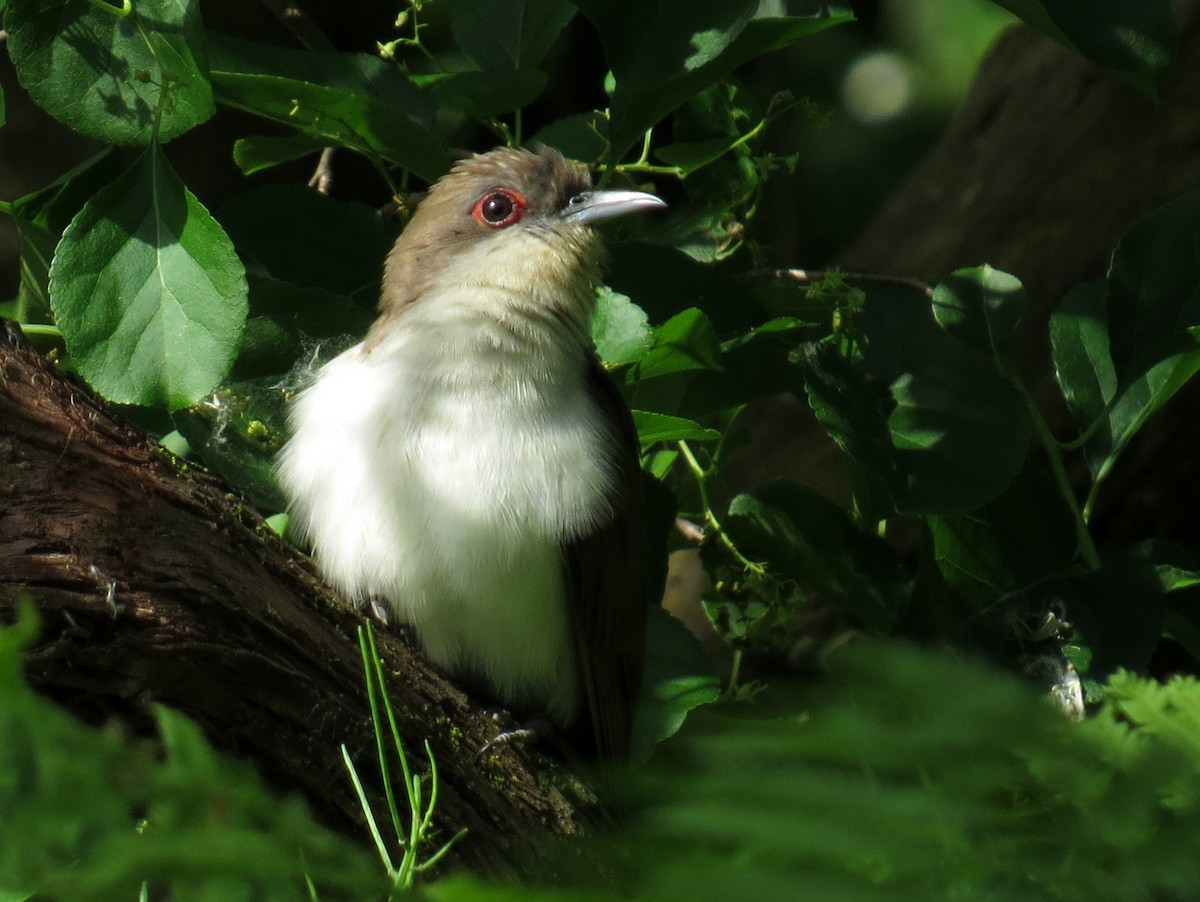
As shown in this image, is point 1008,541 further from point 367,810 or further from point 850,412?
point 367,810

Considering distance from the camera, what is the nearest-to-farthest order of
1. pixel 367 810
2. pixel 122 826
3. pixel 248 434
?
pixel 122 826, pixel 367 810, pixel 248 434

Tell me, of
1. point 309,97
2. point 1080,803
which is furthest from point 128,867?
point 309,97

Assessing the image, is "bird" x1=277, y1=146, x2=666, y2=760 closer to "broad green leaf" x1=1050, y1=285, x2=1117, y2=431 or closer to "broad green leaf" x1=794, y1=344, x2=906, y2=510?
"broad green leaf" x1=794, y1=344, x2=906, y2=510

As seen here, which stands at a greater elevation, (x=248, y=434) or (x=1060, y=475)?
(x=1060, y=475)

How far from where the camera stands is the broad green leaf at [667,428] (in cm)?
359

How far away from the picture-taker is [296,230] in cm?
392

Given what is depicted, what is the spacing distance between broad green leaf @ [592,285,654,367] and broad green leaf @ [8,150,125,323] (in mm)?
1373

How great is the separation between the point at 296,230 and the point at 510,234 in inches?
29.9

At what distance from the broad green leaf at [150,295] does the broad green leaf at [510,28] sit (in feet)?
3.60

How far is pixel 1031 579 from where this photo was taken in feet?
12.2

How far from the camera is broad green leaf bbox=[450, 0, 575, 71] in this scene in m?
3.89

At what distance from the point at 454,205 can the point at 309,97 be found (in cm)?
100

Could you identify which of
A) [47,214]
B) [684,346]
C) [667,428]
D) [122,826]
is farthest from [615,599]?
[122,826]

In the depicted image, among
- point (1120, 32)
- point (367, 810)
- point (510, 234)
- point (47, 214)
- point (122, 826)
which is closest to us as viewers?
point (122, 826)
